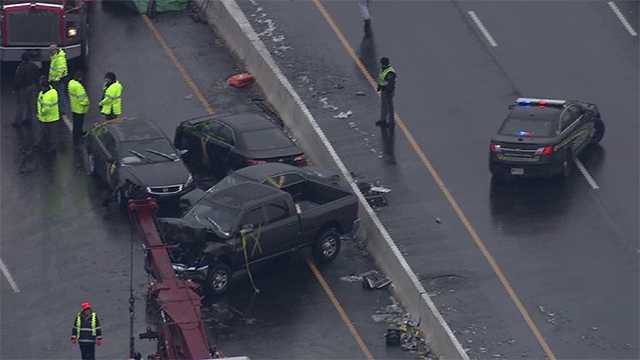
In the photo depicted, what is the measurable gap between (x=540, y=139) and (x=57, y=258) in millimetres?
11793

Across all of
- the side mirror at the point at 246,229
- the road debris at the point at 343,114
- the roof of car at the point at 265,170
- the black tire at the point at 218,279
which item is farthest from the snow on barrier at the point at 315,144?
the black tire at the point at 218,279

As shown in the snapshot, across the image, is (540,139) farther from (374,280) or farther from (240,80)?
(240,80)

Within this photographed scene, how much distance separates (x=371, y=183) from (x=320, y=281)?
13.6ft

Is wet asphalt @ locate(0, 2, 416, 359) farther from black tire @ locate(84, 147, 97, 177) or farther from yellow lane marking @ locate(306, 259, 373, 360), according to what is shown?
black tire @ locate(84, 147, 97, 177)

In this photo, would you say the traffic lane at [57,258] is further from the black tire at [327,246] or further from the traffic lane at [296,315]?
the black tire at [327,246]

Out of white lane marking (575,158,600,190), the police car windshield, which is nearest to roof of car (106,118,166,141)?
the police car windshield

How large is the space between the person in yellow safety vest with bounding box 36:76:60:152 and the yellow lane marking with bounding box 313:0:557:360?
8.60 meters

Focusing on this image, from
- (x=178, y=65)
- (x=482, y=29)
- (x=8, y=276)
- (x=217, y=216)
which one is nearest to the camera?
(x=217, y=216)

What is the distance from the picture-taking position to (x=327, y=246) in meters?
41.9

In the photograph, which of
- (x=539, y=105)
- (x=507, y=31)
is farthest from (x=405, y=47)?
(x=539, y=105)

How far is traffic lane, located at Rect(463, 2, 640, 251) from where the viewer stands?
4581cm

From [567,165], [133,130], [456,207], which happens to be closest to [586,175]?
[567,165]

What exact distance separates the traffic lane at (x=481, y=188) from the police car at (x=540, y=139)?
2.56 feet

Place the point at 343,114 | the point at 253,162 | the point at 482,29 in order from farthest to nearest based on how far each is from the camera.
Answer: the point at 482,29 < the point at 343,114 < the point at 253,162
